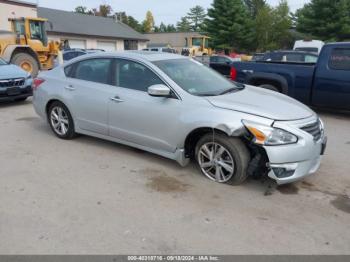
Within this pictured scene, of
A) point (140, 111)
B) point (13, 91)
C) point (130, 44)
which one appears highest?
point (130, 44)

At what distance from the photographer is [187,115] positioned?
423cm

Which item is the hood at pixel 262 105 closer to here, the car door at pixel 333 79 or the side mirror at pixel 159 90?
the side mirror at pixel 159 90

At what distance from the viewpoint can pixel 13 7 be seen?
23109 millimetres

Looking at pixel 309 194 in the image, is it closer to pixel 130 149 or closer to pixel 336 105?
pixel 130 149

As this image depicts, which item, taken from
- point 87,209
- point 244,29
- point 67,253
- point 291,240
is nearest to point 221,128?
point 291,240

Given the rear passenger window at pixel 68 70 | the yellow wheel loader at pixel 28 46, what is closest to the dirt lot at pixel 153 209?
the rear passenger window at pixel 68 70

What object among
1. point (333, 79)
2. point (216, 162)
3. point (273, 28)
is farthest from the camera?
point (273, 28)

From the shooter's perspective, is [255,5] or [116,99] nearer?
[116,99]

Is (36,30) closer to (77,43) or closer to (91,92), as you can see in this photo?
(91,92)

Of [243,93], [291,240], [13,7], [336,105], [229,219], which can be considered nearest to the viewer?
[291,240]

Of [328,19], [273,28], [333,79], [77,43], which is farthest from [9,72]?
[273,28]

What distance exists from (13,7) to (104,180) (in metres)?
23.3

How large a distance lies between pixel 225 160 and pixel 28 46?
1268 cm

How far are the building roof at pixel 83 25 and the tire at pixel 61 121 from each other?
1205 inches
